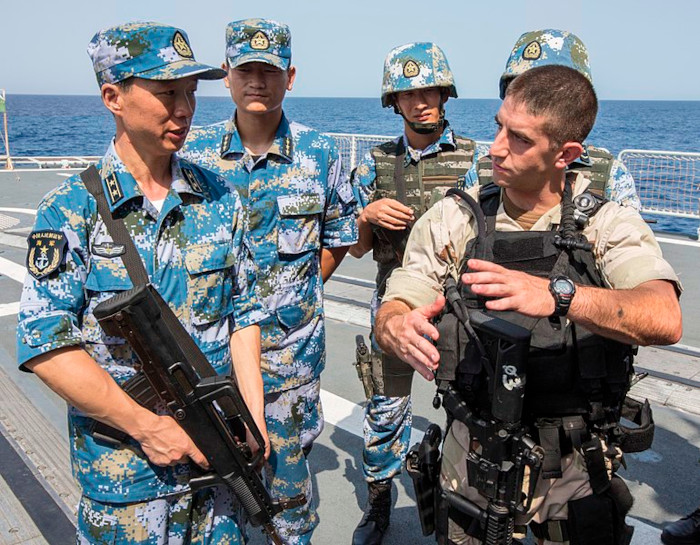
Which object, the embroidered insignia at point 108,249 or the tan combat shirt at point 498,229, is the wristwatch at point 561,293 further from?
the embroidered insignia at point 108,249

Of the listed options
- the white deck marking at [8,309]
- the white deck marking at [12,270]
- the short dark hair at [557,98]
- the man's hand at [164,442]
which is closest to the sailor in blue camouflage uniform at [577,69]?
the short dark hair at [557,98]

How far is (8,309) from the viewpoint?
6.43 m

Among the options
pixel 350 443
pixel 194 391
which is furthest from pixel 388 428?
pixel 194 391

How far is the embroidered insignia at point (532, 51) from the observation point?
2.92 m

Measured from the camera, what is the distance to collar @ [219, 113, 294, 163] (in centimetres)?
291

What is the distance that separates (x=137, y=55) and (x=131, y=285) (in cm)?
64

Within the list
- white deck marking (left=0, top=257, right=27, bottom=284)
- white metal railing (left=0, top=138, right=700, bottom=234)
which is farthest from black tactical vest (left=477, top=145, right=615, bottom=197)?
white metal railing (left=0, top=138, right=700, bottom=234)

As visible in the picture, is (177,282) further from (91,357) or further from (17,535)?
(17,535)

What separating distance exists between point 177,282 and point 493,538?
117cm

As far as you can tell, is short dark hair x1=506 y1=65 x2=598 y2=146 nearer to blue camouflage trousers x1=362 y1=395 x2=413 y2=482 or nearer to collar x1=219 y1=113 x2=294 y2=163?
collar x1=219 y1=113 x2=294 y2=163

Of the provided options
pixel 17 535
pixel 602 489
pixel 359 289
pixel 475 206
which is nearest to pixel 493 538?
pixel 602 489

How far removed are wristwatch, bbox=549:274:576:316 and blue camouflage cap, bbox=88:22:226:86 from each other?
1141 mm

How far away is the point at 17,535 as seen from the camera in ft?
9.97

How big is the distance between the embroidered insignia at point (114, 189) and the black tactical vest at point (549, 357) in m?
0.98
